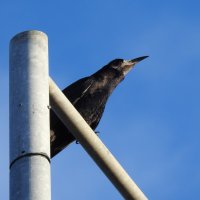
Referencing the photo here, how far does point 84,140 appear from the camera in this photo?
4.27m

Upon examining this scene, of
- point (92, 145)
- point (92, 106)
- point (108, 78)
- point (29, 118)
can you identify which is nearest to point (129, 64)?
point (108, 78)

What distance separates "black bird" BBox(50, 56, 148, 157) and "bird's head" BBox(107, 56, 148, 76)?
221mm

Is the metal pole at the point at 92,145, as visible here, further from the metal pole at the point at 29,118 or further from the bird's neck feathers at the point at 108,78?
the bird's neck feathers at the point at 108,78

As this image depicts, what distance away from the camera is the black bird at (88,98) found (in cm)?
1026

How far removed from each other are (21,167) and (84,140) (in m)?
0.64

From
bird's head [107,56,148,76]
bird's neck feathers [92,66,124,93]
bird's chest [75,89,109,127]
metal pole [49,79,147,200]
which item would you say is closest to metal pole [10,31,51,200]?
metal pole [49,79,147,200]

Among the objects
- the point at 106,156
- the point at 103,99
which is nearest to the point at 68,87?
the point at 103,99

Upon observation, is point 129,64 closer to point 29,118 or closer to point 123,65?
point 123,65

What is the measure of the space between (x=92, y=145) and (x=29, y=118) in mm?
497

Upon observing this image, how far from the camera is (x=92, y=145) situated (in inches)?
169

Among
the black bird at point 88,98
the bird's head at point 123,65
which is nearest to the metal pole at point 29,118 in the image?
the black bird at point 88,98

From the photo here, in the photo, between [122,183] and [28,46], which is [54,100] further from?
[122,183]

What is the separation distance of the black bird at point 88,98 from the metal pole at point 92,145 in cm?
546

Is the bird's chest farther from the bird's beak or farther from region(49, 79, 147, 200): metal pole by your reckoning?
region(49, 79, 147, 200): metal pole
